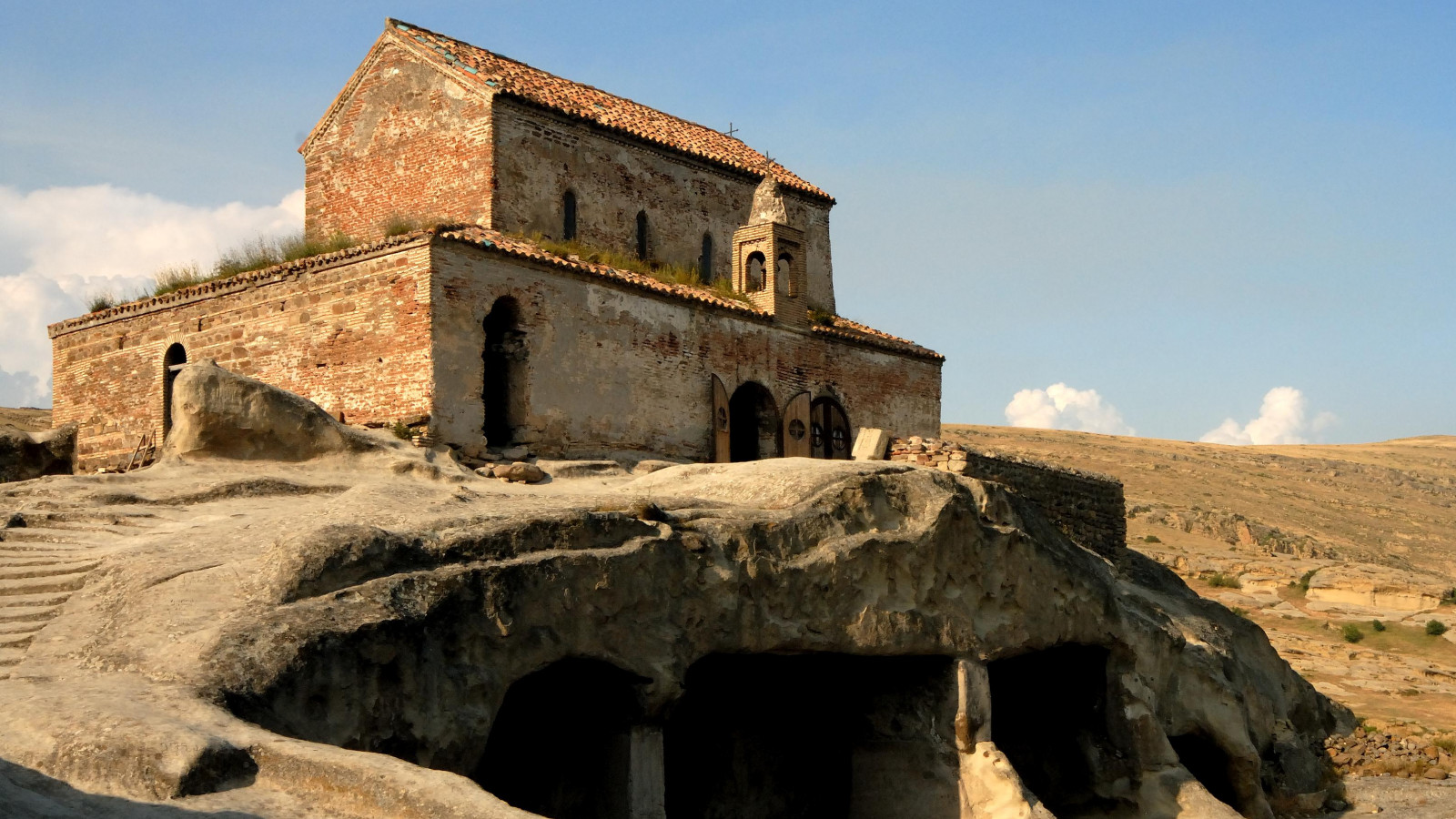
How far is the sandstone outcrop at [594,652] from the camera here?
833 centimetres

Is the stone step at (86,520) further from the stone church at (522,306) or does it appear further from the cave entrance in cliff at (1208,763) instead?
the cave entrance in cliff at (1208,763)

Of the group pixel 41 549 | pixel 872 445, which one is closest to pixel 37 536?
pixel 41 549

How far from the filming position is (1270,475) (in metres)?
61.9

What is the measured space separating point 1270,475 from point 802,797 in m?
51.6

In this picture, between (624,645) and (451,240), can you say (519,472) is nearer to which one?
(451,240)

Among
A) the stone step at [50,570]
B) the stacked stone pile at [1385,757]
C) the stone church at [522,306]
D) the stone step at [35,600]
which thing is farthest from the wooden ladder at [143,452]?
the stacked stone pile at [1385,757]

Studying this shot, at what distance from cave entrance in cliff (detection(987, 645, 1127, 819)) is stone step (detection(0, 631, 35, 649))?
32.8 feet

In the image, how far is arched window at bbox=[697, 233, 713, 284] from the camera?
26367 millimetres

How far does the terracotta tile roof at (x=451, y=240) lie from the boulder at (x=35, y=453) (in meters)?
4.01

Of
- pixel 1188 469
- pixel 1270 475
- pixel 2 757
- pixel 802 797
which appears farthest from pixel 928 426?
pixel 1270 475

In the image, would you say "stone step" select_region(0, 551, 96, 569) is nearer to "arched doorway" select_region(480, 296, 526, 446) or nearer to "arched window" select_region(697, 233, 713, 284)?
"arched doorway" select_region(480, 296, 526, 446)

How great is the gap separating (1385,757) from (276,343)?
1741cm

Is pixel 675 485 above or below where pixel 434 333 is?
below

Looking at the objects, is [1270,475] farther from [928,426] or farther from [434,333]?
[434,333]
